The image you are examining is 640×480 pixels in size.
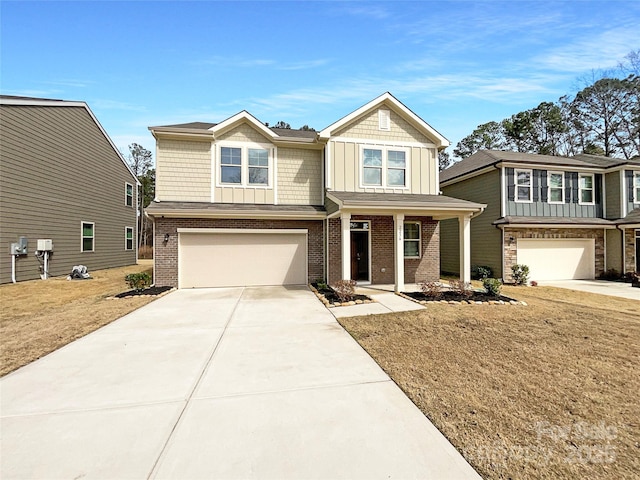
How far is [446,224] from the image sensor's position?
16.2 metres

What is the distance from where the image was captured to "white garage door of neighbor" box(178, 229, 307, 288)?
10.7 m

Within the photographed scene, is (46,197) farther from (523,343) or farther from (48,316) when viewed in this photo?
(523,343)

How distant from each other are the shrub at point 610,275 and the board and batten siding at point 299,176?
13675mm

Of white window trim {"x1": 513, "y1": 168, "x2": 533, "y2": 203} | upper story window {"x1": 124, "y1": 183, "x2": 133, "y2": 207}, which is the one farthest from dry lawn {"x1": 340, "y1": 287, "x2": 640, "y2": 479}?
upper story window {"x1": 124, "y1": 183, "x2": 133, "y2": 207}

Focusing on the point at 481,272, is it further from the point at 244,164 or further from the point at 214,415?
the point at 214,415

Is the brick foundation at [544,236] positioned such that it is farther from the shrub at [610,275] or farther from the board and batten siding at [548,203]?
the board and batten siding at [548,203]

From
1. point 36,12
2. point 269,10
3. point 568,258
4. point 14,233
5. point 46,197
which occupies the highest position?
point 269,10

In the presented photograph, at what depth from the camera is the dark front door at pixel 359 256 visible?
11453 millimetres

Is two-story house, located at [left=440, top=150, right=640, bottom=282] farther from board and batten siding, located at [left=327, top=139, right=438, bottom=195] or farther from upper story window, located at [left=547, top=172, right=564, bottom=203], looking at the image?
board and batten siding, located at [left=327, top=139, right=438, bottom=195]

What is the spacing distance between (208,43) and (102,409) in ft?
33.3

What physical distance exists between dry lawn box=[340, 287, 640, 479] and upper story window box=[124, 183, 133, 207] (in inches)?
723

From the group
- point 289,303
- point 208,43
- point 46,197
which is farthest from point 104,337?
point 46,197

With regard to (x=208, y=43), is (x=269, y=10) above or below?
above

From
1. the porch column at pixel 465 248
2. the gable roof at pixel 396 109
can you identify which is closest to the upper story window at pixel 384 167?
the gable roof at pixel 396 109
